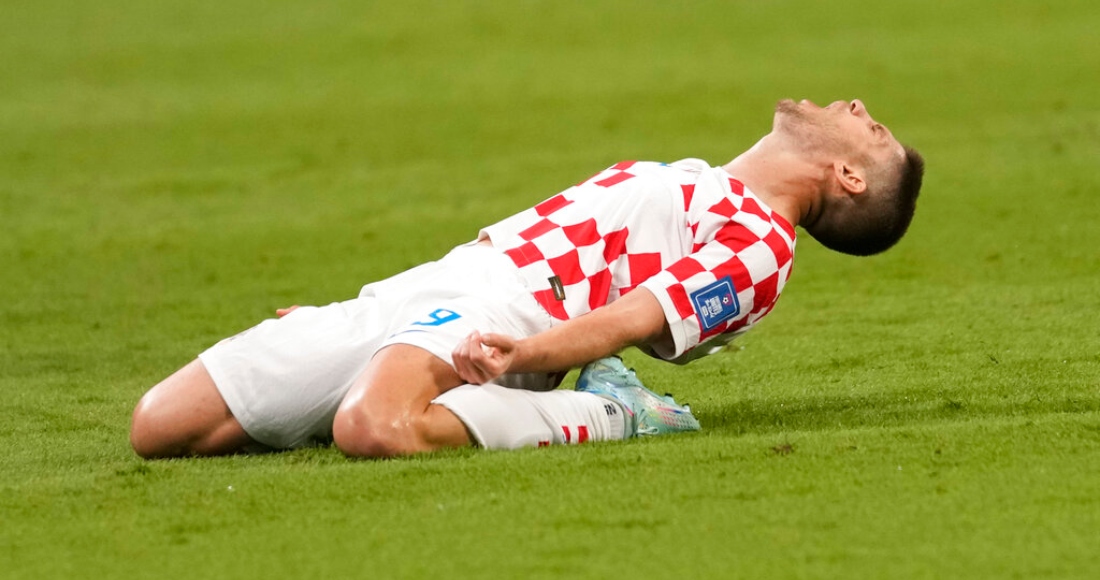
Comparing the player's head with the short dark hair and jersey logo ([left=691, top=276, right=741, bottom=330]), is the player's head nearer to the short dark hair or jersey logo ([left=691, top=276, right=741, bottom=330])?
the short dark hair

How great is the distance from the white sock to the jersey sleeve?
155 mm

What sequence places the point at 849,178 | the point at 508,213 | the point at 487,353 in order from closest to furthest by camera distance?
the point at 487,353, the point at 849,178, the point at 508,213

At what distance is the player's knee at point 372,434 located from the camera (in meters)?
2.53

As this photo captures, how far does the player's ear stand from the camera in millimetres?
2885

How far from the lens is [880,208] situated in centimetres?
292

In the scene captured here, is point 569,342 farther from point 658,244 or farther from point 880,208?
point 880,208

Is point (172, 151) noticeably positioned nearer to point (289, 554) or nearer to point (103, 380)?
point (103, 380)

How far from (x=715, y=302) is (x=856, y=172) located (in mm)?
442

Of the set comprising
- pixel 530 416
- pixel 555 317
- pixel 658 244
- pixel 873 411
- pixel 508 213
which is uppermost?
pixel 658 244

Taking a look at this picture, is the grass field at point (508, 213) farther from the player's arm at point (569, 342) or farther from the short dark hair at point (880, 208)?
the short dark hair at point (880, 208)

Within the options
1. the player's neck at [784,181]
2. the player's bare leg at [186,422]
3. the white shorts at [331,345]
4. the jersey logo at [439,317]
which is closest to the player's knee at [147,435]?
the player's bare leg at [186,422]

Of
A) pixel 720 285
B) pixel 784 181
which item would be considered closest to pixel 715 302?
pixel 720 285

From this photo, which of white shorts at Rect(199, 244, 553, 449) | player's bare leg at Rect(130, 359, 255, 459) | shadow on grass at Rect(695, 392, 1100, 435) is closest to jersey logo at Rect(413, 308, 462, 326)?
white shorts at Rect(199, 244, 553, 449)

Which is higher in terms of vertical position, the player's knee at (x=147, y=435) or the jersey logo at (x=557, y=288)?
the jersey logo at (x=557, y=288)
